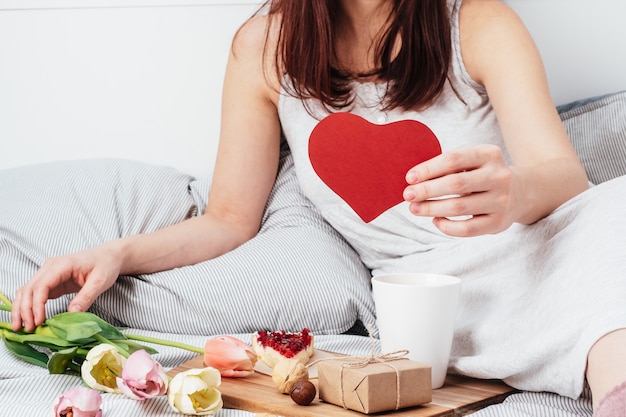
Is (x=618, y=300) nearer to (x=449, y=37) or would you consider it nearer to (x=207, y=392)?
(x=207, y=392)

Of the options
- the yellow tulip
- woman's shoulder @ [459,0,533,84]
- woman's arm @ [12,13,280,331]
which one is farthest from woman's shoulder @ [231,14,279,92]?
the yellow tulip

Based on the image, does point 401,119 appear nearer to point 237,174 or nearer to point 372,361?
point 237,174

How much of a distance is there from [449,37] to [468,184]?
0.58m

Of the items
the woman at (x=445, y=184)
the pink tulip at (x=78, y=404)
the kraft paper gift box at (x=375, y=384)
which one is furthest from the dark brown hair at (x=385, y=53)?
the pink tulip at (x=78, y=404)

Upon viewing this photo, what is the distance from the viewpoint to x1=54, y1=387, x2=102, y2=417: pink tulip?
30.7 inches

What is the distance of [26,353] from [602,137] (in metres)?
1.12

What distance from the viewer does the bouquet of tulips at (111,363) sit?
0.83 meters

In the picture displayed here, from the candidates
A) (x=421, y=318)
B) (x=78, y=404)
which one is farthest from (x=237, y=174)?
(x=78, y=404)

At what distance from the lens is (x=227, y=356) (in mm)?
945

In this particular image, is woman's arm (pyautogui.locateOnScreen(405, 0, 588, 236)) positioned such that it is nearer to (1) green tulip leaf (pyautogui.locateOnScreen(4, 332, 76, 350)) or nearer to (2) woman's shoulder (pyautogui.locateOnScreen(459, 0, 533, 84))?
(2) woman's shoulder (pyautogui.locateOnScreen(459, 0, 533, 84))

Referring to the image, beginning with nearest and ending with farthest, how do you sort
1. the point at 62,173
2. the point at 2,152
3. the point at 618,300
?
the point at 618,300 < the point at 62,173 < the point at 2,152

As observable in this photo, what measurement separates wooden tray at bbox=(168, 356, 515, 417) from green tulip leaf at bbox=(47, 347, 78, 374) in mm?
128

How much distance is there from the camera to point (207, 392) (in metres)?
0.84

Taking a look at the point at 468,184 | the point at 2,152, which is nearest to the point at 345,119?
the point at 468,184
